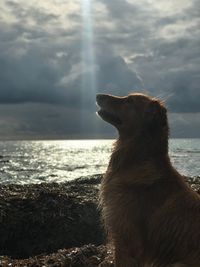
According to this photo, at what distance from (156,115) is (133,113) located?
415 mm

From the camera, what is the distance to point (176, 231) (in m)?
6.32

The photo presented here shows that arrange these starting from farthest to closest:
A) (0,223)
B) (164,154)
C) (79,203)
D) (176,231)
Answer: (79,203) → (0,223) → (164,154) → (176,231)

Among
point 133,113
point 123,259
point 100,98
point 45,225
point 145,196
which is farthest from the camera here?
point 45,225

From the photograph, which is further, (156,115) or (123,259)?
(156,115)

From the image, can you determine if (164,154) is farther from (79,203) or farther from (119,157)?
(79,203)

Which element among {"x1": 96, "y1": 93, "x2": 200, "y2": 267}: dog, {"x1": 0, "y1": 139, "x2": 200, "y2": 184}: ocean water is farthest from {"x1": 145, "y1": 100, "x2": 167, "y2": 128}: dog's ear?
{"x1": 0, "y1": 139, "x2": 200, "y2": 184}: ocean water

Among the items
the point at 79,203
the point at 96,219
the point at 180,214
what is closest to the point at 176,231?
the point at 180,214

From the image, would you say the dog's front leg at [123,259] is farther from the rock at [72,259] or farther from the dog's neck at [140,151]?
the rock at [72,259]

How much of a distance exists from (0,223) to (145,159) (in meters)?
6.91

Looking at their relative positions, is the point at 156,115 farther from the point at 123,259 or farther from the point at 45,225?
the point at 45,225

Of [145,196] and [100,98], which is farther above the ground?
[100,98]

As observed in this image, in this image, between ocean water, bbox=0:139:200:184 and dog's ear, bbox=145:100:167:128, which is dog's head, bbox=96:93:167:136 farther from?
ocean water, bbox=0:139:200:184

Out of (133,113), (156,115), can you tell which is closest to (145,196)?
(156,115)

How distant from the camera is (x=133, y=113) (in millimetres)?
7438
